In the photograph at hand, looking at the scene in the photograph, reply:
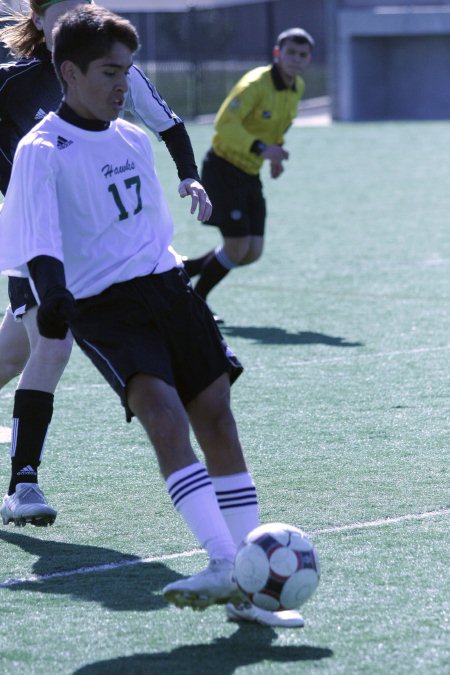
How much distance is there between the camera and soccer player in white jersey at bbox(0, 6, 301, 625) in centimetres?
380

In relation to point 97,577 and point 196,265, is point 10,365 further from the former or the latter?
point 196,265

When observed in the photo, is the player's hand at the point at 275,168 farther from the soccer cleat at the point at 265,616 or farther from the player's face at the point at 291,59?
the soccer cleat at the point at 265,616

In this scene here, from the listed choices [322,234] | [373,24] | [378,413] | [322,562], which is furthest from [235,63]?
[322,562]

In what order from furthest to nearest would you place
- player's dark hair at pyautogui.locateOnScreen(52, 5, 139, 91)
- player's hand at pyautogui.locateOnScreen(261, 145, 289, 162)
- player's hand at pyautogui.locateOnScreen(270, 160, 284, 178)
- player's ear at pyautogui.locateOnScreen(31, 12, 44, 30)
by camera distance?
player's hand at pyautogui.locateOnScreen(270, 160, 284, 178) < player's hand at pyautogui.locateOnScreen(261, 145, 289, 162) < player's ear at pyautogui.locateOnScreen(31, 12, 44, 30) < player's dark hair at pyautogui.locateOnScreen(52, 5, 139, 91)

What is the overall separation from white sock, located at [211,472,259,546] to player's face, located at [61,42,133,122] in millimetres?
1082

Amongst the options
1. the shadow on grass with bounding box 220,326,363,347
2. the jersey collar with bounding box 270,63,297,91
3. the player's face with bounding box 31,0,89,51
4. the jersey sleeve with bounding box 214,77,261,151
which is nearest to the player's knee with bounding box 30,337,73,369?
the player's face with bounding box 31,0,89,51

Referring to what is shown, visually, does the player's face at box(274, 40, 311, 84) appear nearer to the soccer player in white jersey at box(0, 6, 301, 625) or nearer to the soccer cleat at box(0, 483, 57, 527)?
the soccer cleat at box(0, 483, 57, 527)

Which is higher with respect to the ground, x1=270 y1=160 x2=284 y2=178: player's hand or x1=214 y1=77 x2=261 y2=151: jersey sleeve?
x1=214 y1=77 x2=261 y2=151: jersey sleeve

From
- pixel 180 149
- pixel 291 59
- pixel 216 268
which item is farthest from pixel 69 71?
pixel 291 59

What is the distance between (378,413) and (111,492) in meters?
1.69

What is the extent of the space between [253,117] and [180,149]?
5287 mm

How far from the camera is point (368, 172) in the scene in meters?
19.8

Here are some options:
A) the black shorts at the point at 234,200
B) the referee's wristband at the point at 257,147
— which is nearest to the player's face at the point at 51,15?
the black shorts at the point at 234,200

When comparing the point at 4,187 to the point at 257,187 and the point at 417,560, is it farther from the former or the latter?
the point at 257,187
